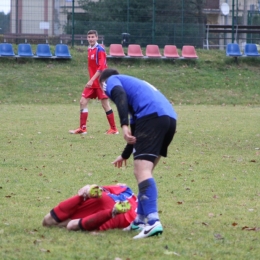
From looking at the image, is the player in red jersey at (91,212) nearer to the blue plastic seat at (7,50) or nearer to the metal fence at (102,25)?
the blue plastic seat at (7,50)

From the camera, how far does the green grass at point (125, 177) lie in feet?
18.3

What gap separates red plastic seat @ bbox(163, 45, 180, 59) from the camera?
29297 mm

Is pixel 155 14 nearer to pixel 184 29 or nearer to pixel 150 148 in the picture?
pixel 184 29

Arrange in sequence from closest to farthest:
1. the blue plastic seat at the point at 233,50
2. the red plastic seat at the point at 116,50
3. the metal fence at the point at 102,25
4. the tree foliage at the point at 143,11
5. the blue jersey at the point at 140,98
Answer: the blue jersey at the point at 140,98, the red plastic seat at the point at 116,50, the blue plastic seat at the point at 233,50, the metal fence at the point at 102,25, the tree foliage at the point at 143,11

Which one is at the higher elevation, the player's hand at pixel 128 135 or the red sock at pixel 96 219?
the player's hand at pixel 128 135

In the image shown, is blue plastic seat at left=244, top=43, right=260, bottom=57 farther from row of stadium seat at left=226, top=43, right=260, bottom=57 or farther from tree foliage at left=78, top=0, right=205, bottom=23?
tree foliage at left=78, top=0, right=205, bottom=23

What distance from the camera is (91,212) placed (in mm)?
6234

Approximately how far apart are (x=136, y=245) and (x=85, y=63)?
23.5 m

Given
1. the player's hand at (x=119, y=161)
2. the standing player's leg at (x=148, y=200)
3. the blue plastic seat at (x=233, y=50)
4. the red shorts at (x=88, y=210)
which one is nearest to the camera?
the standing player's leg at (x=148, y=200)

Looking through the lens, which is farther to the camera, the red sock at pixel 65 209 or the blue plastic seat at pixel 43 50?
the blue plastic seat at pixel 43 50

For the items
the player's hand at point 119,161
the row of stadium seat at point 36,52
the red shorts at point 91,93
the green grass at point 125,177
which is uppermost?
the row of stadium seat at point 36,52

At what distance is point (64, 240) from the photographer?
5781mm

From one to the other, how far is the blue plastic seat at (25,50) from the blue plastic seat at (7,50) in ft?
1.16

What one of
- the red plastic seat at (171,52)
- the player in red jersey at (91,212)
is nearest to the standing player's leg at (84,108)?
the player in red jersey at (91,212)
